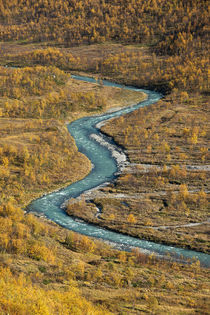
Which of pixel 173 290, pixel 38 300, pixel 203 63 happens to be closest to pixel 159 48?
pixel 203 63

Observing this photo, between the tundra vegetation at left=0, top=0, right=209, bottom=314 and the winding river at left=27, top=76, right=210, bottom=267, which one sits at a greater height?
the tundra vegetation at left=0, top=0, right=209, bottom=314

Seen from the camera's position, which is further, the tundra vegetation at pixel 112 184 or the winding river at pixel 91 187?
the winding river at pixel 91 187

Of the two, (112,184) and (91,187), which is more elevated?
(112,184)

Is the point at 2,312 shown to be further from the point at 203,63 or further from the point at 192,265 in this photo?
the point at 203,63

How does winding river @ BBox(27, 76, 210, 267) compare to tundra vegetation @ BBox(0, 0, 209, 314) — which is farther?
winding river @ BBox(27, 76, 210, 267)

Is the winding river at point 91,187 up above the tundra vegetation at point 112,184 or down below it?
below
